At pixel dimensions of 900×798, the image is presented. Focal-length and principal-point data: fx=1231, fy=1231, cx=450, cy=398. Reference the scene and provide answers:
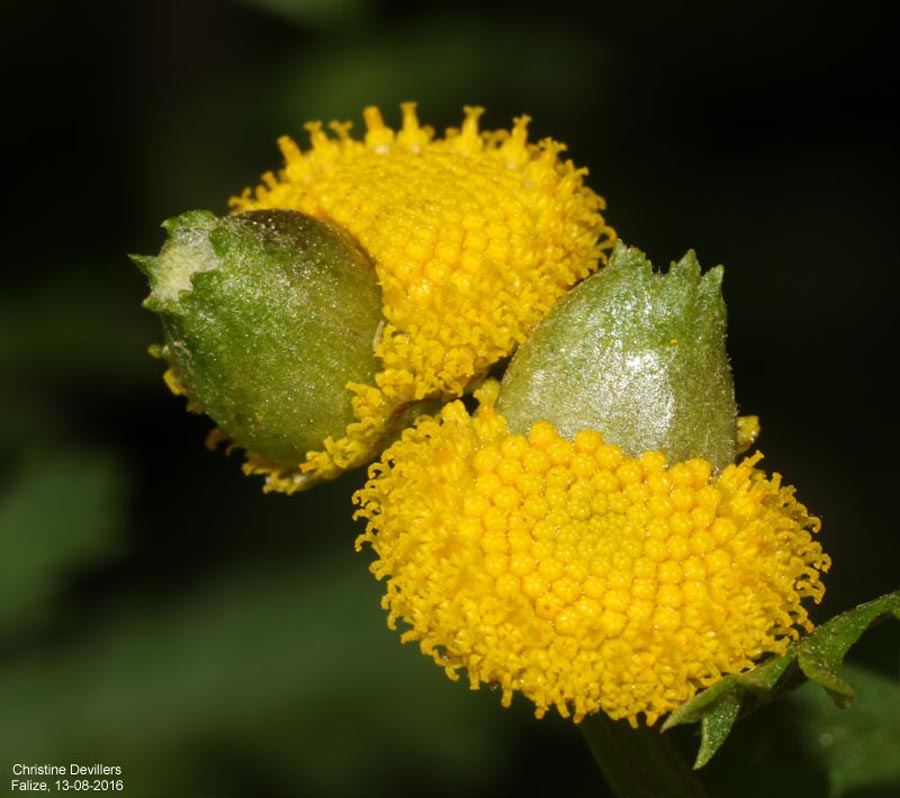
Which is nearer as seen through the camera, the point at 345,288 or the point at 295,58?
the point at 345,288

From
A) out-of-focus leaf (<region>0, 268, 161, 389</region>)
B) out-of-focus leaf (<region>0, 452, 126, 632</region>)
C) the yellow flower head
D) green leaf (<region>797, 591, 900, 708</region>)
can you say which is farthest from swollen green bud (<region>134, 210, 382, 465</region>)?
out-of-focus leaf (<region>0, 268, 161, 389</region>)

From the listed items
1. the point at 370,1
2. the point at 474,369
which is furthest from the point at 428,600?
the point at 370,1

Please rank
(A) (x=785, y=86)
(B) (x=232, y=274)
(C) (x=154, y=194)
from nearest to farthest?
1. (B) (x=232, y=274)
2. (C) (x=154, y=194)
3. (A) (x=785, y=86)

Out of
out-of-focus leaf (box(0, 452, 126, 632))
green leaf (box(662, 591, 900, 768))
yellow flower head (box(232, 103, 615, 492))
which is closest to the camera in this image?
green leaf (box(662, 591, 900, 768))

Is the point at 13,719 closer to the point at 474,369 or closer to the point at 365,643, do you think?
the point at 365,643

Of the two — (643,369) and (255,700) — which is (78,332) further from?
(643,369)

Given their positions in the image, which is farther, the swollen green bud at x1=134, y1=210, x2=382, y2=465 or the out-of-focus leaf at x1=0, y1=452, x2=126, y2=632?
the out-of-focus leaf at x1=0, y1=452, x2=126, y2=632

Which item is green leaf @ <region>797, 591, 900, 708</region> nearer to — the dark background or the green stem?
the green stem
